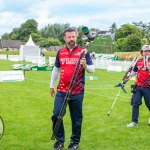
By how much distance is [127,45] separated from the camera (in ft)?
261

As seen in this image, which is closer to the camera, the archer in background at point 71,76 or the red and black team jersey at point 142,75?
the archer in background at point 71,76

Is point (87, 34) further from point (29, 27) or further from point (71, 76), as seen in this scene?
point (29, 27)

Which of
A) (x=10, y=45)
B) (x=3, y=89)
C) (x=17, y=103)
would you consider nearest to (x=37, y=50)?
(x=3, y=89)

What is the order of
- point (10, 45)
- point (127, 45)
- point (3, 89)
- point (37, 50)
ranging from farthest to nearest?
point (10, 45) < point (127, 45) < point (37, 50) < point (3, 89)

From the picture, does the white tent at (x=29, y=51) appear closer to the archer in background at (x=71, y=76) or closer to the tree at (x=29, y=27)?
the archer in background at (x=71, y=76)

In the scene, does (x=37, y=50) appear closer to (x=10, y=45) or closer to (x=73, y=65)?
(x=73, y=65)

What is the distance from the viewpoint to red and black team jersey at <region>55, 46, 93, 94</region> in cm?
726

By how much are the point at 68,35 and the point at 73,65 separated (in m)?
0.57

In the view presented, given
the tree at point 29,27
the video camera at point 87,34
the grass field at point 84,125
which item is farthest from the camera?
the tree at point 29,27

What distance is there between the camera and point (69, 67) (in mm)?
7293

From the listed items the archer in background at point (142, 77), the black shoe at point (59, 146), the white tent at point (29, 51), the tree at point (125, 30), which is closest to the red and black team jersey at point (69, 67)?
the black shoe at point (59, 146)

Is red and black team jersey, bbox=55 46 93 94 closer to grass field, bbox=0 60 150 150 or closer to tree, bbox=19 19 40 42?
grass field, bbox=0 60 150 150

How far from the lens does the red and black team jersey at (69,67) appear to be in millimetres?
7264

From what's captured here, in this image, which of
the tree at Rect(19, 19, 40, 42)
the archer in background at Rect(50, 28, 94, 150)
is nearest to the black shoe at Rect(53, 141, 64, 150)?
the archer in background at Rect(50, 28, 94, 150)
